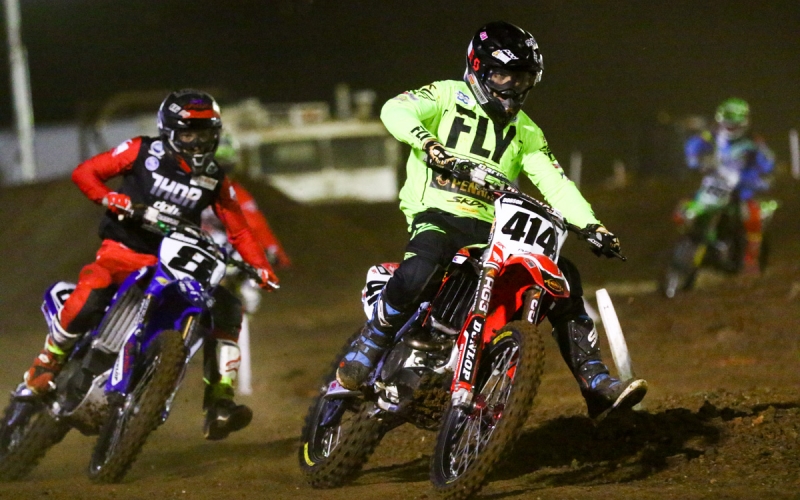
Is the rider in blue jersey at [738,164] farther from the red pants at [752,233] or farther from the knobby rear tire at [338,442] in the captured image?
the knobby rear tire at [338,442]

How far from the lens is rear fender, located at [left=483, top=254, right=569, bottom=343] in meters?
5.29

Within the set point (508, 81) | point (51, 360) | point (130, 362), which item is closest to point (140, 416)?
point (130, 362)

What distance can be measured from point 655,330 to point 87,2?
32426 millimetres

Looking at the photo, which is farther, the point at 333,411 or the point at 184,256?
the point at 184,256

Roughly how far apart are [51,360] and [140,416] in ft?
4.14

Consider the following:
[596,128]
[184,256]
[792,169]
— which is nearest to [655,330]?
[184,256]

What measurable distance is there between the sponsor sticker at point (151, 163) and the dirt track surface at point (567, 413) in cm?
209

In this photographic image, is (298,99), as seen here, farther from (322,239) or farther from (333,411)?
(333,411)

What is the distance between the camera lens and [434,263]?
19.0 ft

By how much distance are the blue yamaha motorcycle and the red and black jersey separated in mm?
356

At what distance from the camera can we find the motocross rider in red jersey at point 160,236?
7.32 meters

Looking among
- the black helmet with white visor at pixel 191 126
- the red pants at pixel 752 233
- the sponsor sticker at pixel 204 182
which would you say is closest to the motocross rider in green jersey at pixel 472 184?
the black helmet with white visor at pixel 191 126

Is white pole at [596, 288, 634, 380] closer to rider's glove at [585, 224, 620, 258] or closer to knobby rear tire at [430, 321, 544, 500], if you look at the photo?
rider's glove at [585, 224, 620, 258]

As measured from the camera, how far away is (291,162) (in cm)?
3228
